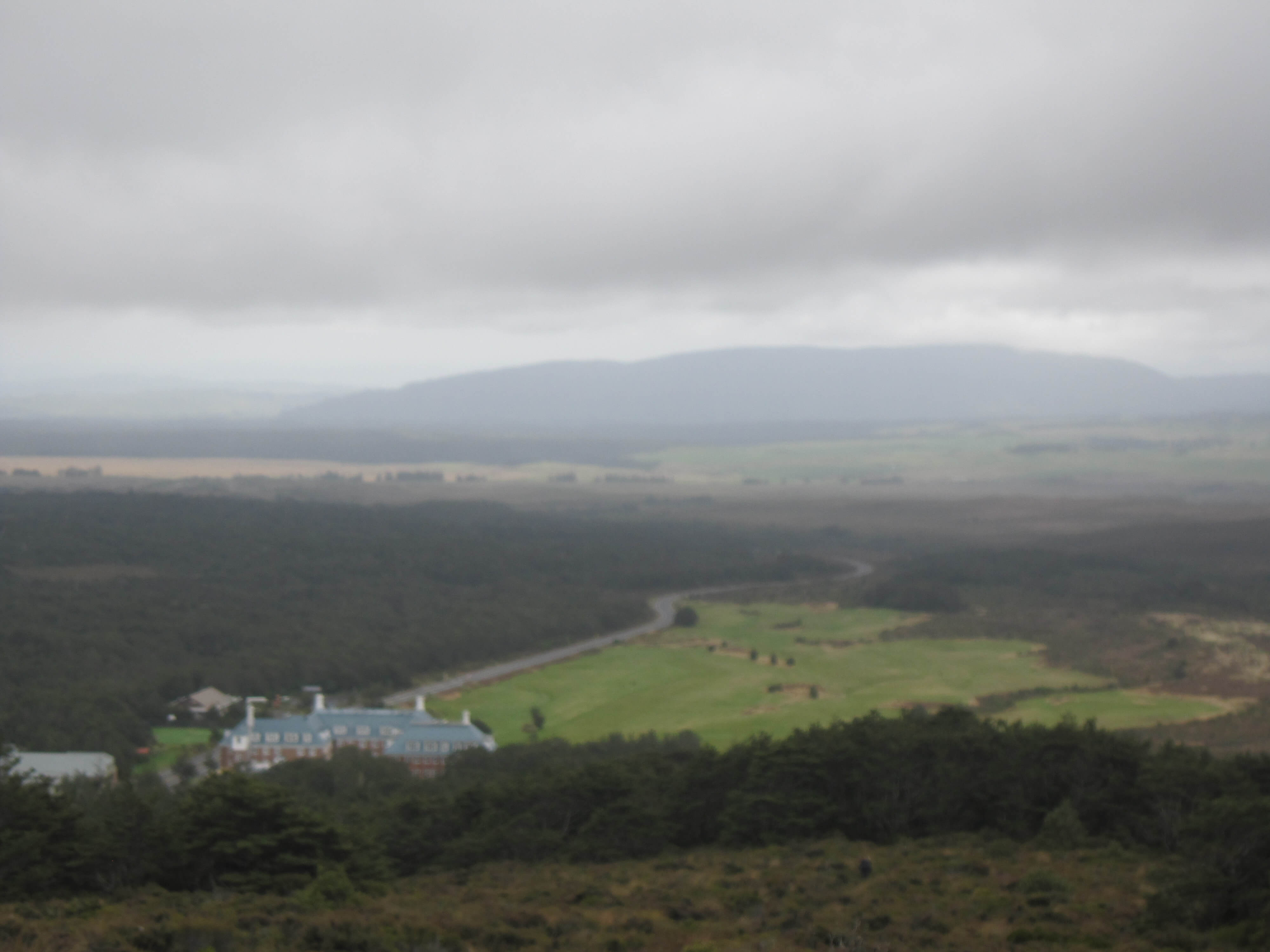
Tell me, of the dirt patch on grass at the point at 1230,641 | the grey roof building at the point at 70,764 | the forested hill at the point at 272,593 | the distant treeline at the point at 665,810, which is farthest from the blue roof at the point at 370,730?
the dirt patch on grass at the point at 1230,641

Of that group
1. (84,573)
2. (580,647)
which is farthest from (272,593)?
(580,647)

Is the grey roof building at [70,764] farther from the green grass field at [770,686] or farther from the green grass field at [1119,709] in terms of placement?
the green grass field at [1119,709]

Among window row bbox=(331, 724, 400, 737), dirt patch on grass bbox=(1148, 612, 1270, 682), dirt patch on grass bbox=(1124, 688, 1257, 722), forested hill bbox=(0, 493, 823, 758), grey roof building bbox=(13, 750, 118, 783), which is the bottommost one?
dirt patch on grass bbox=(1148, 612, 1270, 682)

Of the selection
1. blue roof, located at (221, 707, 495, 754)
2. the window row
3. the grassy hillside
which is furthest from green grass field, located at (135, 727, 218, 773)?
the grassy hillside

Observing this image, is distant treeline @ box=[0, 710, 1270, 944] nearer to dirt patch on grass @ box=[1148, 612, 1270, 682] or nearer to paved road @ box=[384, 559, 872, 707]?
paved road @ box=[384, 559, 872, 707]

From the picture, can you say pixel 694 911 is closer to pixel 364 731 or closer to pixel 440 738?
pixel 440 738
